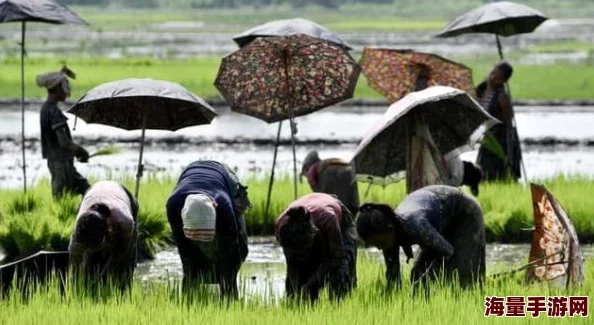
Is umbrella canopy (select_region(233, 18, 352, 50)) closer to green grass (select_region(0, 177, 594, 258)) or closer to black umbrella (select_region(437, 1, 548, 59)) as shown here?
green grass (select_region(0, 177, 594, 258))

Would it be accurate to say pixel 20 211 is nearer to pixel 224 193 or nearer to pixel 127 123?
pixel 127 123

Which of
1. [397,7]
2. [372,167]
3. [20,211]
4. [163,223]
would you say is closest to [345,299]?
[372,167]

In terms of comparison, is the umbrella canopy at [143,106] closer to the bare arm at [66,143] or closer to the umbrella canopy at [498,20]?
the bare arm at [66,143]

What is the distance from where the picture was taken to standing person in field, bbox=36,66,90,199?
1261 centimetres

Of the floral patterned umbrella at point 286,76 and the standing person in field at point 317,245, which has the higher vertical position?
the floral patterned umbrella at point 286,76

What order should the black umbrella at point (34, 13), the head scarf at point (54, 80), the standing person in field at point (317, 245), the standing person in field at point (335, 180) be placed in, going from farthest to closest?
the black umbrella at point (34, 13) → the head scarf at point (54, 80) → the standing person in field at point (335, 180) → the standing person in field at point (317, 245)

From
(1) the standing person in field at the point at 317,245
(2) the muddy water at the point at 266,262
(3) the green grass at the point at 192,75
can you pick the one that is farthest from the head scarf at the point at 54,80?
(3) the green grass at the point at 192,75

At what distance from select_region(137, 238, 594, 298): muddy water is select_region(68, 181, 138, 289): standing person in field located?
1.30m

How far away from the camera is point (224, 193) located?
8.82m

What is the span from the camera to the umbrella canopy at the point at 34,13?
13.3 metres

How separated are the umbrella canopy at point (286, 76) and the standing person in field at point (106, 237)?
12.1 feet

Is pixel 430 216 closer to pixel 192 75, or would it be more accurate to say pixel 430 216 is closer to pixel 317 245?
pixel 317 245

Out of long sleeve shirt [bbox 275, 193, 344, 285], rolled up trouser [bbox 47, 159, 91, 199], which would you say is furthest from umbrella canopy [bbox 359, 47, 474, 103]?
long sleeve shirt [bbox 275, 193, 344, 285]

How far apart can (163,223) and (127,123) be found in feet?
4.67
